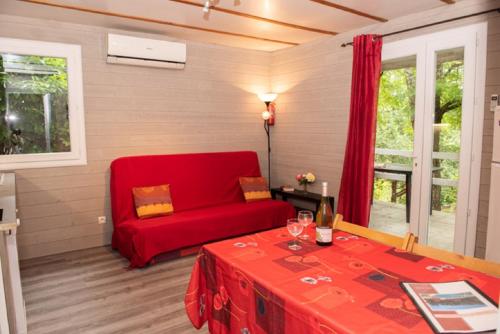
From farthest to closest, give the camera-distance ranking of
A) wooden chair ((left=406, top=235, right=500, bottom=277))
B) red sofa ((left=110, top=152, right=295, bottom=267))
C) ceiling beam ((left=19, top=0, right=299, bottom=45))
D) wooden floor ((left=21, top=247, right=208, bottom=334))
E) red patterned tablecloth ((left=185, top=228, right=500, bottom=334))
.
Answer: red sofa ((left=110, top=152, right=295, bottom=267)), ceiling beam ((left=19, top=0, right=299, bottom=45)), wooden floor ((left=21, top=247, right=208, bottom=334)), wooden chair ((left=406, top=235, right=500, bottom=277)), red patterned tablecloth ((left=185, top=228, right=500, bottom=334))

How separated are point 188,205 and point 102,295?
1.45 meters

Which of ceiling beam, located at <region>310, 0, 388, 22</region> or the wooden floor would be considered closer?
the wooden floor

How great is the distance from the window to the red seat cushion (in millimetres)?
1011

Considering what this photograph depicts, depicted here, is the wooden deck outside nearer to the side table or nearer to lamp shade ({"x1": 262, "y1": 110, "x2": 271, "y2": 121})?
the side table

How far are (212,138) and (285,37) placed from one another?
151 centimetres

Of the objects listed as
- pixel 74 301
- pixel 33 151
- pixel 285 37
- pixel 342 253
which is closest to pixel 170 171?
pixel 33 151

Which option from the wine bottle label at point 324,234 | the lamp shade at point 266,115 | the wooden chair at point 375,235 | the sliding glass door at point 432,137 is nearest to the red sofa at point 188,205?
the lamp shade at point 266,115

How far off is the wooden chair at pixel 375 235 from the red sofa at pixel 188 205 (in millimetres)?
1900

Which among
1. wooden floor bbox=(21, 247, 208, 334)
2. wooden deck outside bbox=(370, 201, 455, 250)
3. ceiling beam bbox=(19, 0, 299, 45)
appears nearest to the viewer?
wooden floor bbox=(21, 247, 208, 334)

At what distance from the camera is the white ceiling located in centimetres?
302

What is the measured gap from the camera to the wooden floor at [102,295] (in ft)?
7.75

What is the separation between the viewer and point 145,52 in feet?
12.6

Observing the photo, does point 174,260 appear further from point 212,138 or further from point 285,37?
point 285,37

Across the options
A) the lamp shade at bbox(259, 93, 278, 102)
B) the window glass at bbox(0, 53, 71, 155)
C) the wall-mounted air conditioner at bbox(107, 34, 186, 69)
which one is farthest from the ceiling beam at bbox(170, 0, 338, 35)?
the window glass at bbox(0, 53, 71, 155)
